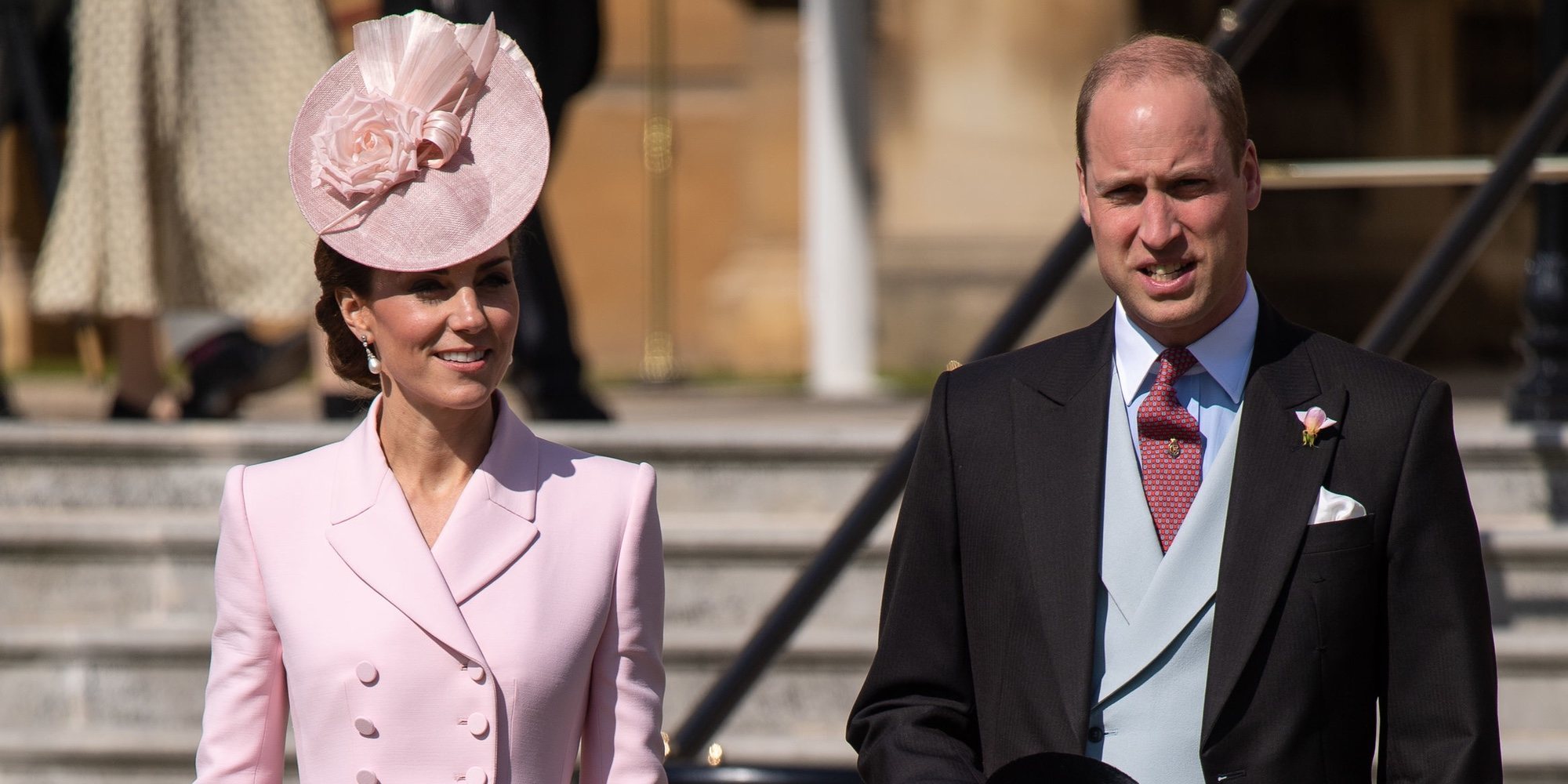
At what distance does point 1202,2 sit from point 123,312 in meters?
6.60

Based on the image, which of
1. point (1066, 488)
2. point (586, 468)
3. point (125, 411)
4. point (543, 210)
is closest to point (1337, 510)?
point (1066, 488)

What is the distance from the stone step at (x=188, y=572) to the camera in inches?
206

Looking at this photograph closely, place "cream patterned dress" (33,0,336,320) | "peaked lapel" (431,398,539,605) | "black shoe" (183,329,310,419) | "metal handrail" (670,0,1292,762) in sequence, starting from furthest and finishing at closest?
1. "black shoe" (183,329,310,419)
2. "cream patterned dress" (33,0,336,320)
3. "metal handrail" (670,0,1292,762)
4. "peaked lapel" (431,398,539,605)

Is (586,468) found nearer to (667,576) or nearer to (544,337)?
(667,576)

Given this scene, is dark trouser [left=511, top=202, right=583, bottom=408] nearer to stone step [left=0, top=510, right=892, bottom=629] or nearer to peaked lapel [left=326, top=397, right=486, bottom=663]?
stone step [left=0, top=510, right=892, bottom=629]

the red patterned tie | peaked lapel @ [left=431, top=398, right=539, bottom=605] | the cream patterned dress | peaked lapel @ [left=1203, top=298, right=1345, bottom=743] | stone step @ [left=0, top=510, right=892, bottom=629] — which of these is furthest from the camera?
the cream patterned dress

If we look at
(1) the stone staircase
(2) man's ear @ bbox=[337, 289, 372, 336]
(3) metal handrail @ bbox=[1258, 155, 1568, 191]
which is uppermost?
(3) metal handrail @ bbox=[1258, 155, 1568, 191]

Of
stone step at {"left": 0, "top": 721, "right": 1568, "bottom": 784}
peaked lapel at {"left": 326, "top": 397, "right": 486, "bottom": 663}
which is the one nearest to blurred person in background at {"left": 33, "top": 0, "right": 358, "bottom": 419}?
stone step at {"left": 0, "top": 721, "right": 1568, "bottom": 784}

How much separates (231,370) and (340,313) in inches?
144

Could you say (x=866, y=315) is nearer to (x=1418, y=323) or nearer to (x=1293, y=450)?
(x=1418, y=323)

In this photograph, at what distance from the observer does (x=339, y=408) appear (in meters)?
5.64

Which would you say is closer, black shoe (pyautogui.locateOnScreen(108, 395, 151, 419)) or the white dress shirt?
the white dress shirt

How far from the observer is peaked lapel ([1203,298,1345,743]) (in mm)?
2195

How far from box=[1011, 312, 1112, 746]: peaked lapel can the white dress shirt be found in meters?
0.04
